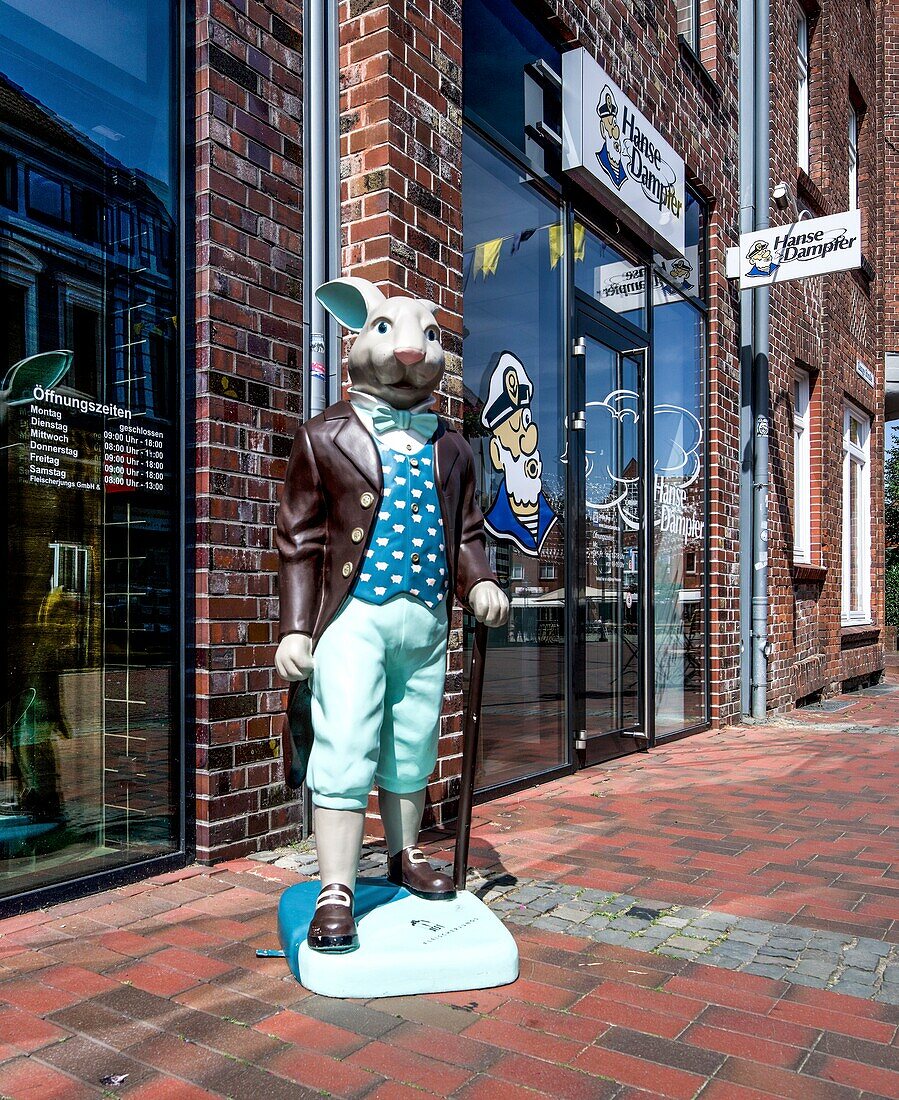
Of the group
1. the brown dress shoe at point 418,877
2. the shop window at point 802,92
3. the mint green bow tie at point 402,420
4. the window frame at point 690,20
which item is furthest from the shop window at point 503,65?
the shop window at point 802,92

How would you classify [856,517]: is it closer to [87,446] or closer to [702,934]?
[702,934]

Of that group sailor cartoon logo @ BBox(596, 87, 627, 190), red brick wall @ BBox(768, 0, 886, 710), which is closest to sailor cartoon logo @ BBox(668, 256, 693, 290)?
sailor cartoon logo @ BBox(596, 87, 627, 190)

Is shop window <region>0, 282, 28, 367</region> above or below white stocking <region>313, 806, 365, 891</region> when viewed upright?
above

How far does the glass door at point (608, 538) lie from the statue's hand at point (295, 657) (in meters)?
3.41

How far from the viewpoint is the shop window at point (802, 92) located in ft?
33.3

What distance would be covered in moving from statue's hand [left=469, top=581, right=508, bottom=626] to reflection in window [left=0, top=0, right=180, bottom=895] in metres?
1.40

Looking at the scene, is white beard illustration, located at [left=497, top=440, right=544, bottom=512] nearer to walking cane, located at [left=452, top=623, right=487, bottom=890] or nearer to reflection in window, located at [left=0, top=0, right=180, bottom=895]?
reflection in window, located at [left=0, top=0, right=180, bottom=895]

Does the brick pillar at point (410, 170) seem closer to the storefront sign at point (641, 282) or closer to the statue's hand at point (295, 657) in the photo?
the statue's hand at point (295, 657)

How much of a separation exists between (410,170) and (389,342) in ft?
5.65

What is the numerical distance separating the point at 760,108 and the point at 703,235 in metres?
1.46

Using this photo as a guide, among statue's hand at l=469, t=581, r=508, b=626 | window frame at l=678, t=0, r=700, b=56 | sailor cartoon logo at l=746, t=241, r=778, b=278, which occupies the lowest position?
statue's hand at l=469, t=581, r=508, b=626

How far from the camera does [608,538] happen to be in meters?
6.44

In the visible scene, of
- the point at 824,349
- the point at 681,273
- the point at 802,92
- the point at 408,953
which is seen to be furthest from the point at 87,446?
the point at 802,92

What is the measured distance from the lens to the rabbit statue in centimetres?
273
